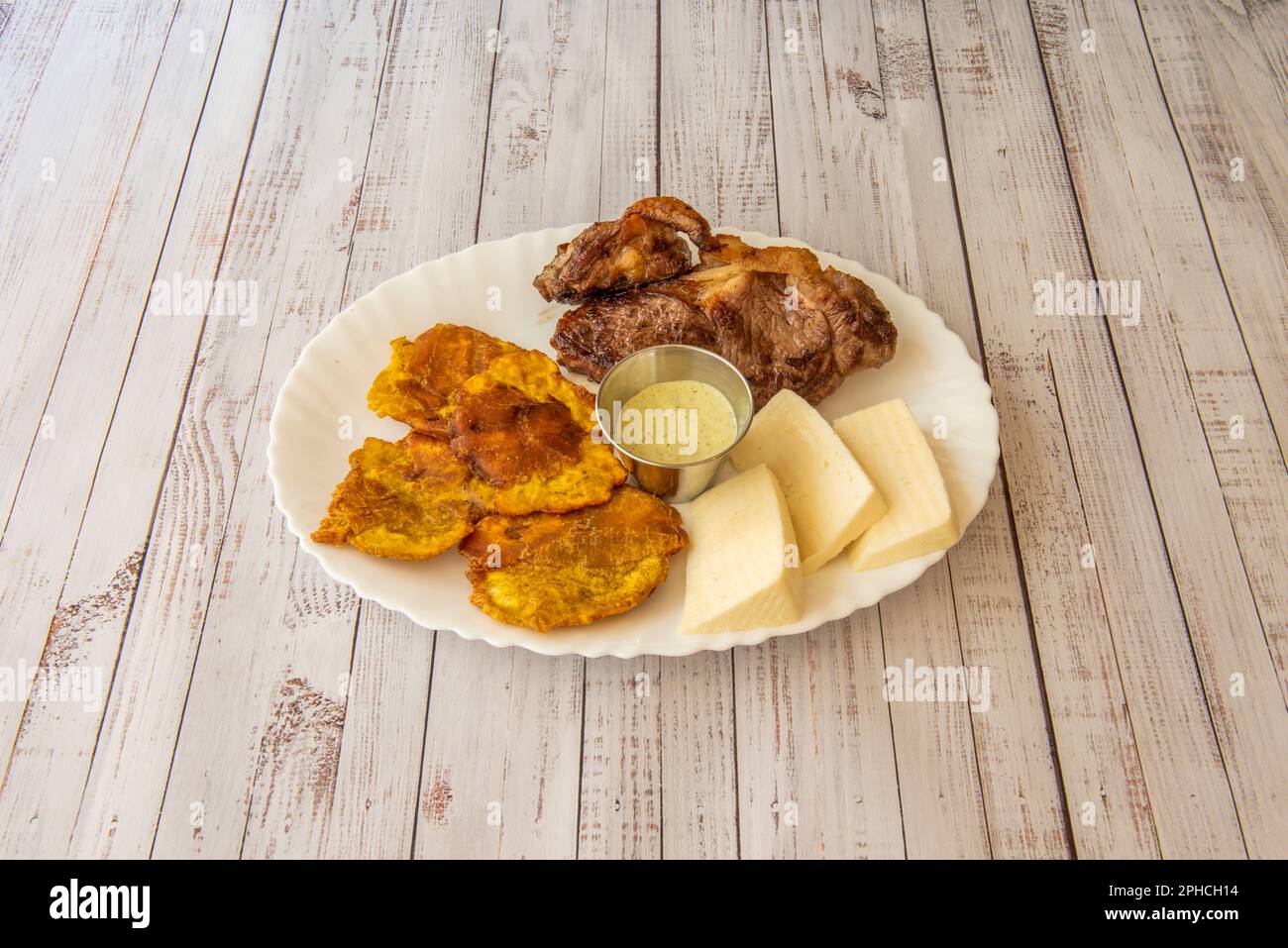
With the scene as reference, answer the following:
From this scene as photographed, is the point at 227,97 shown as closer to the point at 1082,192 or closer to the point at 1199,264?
the point at 1082,192

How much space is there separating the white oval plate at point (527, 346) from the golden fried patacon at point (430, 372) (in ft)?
0.37

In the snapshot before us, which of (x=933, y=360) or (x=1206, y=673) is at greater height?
(x=933, y=360)

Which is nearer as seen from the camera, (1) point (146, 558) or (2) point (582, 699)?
(2) point (582, 699)

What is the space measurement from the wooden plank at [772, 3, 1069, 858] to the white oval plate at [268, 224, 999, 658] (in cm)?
34

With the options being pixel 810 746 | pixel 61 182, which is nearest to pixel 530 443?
pixel 810 746

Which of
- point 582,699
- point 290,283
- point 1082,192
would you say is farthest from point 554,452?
point 1082,192

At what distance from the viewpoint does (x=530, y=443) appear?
11.5 feet

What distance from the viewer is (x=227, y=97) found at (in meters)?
5.20

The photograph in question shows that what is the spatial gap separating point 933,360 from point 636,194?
1.64 metres

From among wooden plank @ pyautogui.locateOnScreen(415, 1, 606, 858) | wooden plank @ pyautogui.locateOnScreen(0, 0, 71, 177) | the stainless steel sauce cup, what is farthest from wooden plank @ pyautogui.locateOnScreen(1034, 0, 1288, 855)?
wooden plank @ pyautogui.locateOnScreen(0, 0, 71, 177)

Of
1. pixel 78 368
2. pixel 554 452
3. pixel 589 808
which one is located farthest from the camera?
pixel 78 368

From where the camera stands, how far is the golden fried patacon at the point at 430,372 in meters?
3.73

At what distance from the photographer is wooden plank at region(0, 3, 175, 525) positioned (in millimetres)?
4289

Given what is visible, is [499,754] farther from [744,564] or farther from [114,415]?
[114,415]
